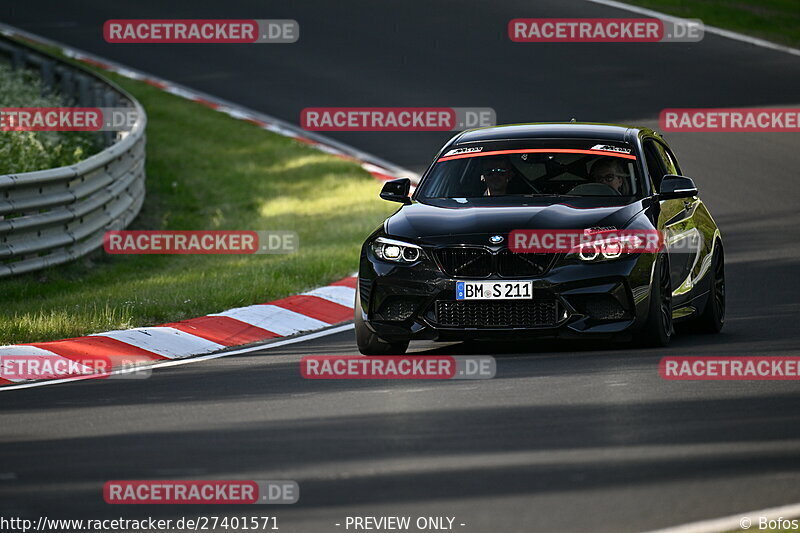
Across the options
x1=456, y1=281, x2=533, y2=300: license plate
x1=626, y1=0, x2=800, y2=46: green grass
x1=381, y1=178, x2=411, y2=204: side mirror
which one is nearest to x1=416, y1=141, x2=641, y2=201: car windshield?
x1=381, y1=178, x2=411, y2=204: side mirror

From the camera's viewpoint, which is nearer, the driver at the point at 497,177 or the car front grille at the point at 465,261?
the car front grille at the point at 465,261

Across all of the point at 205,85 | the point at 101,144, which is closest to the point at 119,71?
the point at 205,85

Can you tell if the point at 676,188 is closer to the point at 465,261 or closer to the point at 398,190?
the point at 465,261

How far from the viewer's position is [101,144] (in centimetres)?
2139

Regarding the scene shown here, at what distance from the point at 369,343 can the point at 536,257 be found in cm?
131

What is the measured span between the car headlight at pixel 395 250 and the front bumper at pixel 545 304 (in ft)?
0.19

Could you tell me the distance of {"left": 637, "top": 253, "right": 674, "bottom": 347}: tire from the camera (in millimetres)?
10102

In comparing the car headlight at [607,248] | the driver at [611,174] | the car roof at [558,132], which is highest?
the car roof at [558,132]

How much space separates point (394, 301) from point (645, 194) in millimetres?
2040

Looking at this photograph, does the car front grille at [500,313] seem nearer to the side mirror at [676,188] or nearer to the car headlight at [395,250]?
the car headlight at [395,250]

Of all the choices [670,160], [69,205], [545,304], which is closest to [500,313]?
[545,304]

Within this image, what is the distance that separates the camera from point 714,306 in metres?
11.5

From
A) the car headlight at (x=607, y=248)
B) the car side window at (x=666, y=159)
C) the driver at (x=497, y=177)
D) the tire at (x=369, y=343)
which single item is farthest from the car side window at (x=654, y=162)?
the tire at (x=369, y=343)

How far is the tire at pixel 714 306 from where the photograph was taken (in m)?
11.4
